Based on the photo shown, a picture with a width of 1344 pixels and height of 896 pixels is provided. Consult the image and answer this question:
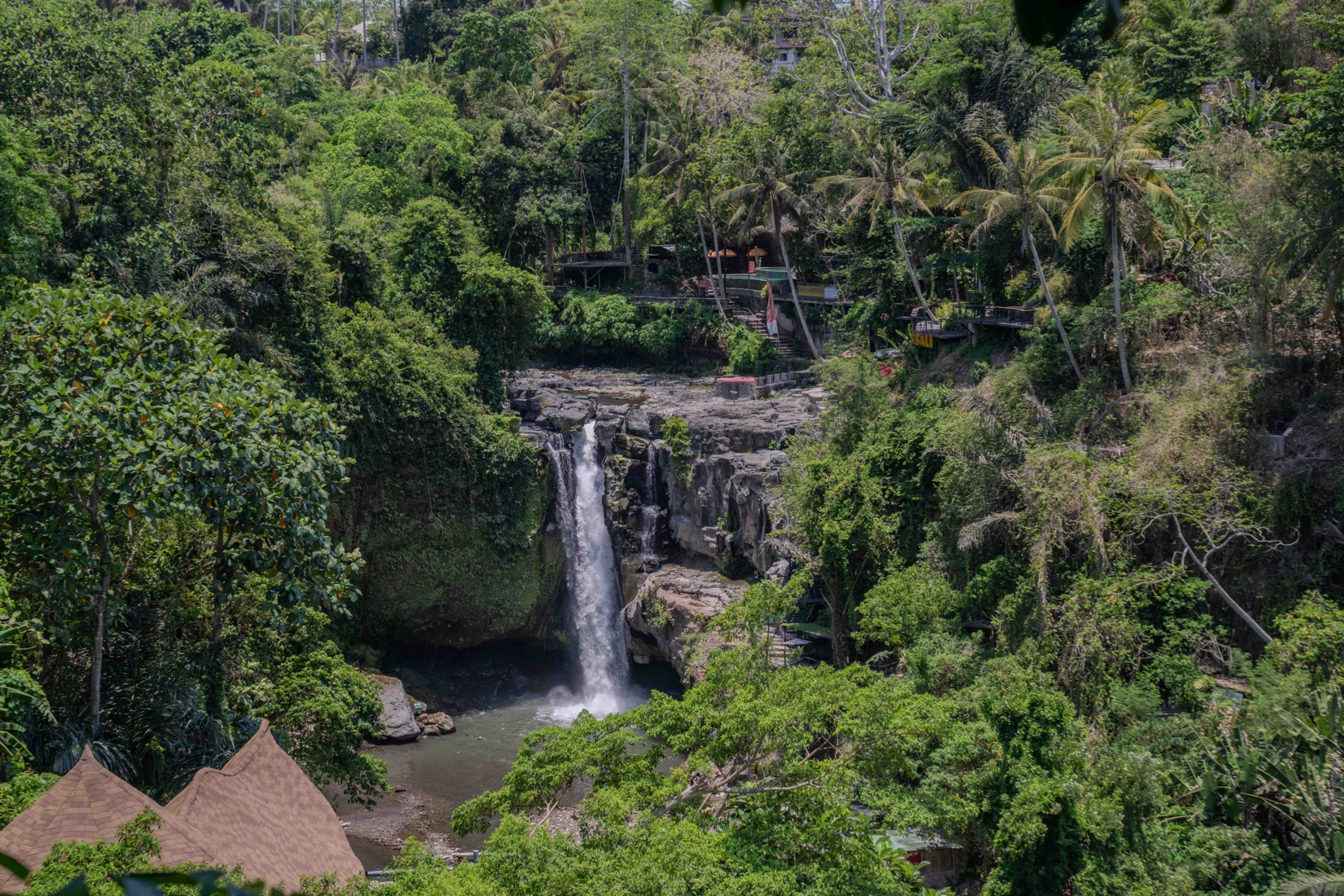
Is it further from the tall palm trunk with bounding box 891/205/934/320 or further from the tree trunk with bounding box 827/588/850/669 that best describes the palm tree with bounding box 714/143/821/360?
the tree trunk with bounding box 827/588/850/669

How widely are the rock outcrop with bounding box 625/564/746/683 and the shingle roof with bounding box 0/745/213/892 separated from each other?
13.2 metres

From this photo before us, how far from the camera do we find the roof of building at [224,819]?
431 inches

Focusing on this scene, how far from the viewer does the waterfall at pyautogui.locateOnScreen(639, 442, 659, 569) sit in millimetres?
28609

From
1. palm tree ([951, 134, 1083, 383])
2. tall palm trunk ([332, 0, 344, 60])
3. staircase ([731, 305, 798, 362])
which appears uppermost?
tall palm trunk ([332, 0, 344, 60])

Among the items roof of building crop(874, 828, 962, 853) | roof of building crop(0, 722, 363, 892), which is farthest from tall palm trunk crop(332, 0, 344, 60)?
roof of building crop(874, 828, 962, 853)

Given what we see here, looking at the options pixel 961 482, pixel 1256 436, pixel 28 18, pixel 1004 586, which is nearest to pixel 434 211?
pixel 28 18

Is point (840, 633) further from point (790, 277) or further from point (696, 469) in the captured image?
point (790, 277)

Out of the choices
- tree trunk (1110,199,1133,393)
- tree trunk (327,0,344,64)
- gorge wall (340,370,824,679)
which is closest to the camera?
tree trunk (1110,199,1133,393)

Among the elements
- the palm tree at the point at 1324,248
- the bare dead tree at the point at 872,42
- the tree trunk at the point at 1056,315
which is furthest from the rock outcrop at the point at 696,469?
the palm tree at the point at 1324,248

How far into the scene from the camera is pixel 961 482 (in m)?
21.8

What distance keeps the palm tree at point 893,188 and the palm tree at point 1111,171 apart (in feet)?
23.7

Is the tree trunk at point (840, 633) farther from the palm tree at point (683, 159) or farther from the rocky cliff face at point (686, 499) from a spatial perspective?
the palm tree at point (683, 159)

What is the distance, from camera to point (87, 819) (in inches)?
437

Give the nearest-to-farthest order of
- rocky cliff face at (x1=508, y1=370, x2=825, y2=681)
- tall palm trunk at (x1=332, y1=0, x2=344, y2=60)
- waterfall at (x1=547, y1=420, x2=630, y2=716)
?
1. rocky cliff face at (x1=508, y1=370, x2=825, y2=681)
2. waterfall at (x1=547, y1=420, x2=630, y2=716)
3. tall palm trunk at (x1=332, y1=0, x2=344, y2=60)
